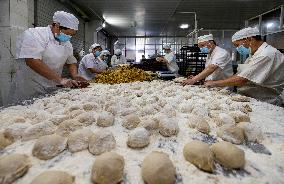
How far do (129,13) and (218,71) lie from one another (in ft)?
22.6

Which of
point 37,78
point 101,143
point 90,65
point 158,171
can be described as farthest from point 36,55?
point 90,65

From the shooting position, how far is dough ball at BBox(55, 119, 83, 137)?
88 centimetres

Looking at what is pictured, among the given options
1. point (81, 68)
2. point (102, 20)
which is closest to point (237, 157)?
point (81, 68)

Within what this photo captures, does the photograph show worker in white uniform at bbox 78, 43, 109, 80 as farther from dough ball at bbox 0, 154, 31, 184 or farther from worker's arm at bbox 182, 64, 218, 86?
dough ball at bbox 0, 154, 31, 184

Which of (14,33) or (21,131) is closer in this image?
(21,131)

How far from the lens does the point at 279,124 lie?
111 cm

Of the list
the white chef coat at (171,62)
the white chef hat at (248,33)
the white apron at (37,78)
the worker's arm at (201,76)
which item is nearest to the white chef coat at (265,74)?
the white chef hat at (248,33)

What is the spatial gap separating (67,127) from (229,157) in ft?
2.01

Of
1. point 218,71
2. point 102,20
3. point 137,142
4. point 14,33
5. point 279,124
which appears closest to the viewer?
point 137,142

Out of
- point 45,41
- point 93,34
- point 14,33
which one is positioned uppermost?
point 93,34

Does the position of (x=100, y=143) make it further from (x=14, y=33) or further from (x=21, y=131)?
(x=14, y=33)

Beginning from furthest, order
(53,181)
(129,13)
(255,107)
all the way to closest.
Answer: (129,13), (255,107), (53,181)

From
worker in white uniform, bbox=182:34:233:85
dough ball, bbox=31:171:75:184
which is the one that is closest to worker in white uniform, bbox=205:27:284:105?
worker in white uniform, bbox=182:34:233:85

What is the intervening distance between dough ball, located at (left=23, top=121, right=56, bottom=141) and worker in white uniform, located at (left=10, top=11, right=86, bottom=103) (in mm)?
1265
